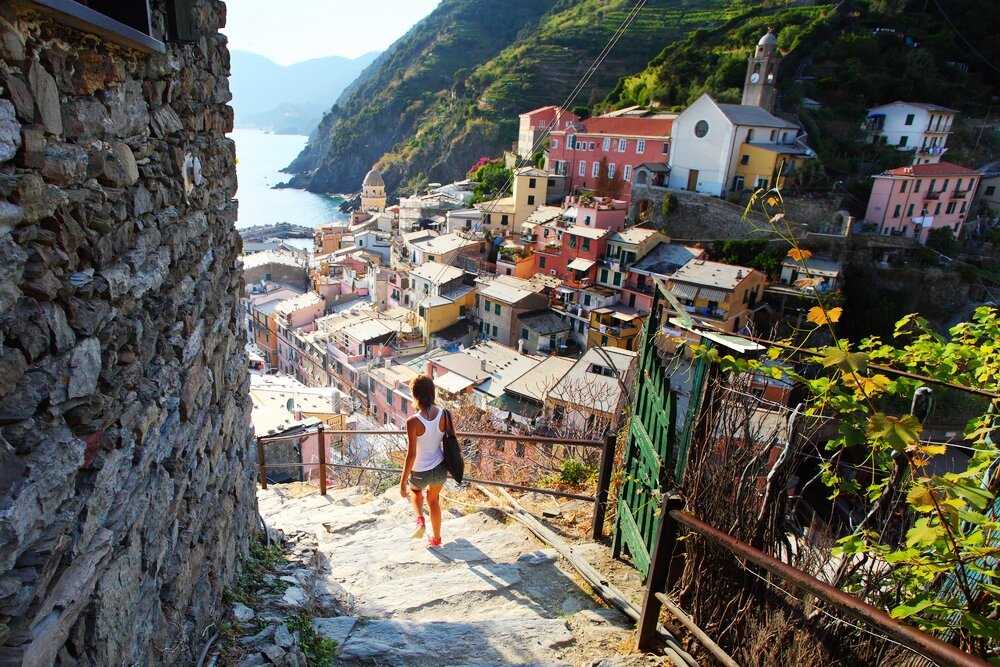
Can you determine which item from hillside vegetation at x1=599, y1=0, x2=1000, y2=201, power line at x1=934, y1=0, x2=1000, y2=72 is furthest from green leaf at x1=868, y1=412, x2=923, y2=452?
power line at x1=934, y1=0, x2=1000, y2=72

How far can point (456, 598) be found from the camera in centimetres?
328

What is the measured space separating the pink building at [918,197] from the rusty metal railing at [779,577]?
90.3 feet

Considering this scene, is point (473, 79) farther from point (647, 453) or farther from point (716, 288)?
point (647, 453)

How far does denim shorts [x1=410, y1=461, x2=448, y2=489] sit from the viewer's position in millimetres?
3742

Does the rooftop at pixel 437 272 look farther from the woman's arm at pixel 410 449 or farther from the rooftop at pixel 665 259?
the woman's arm at pixel 410 449

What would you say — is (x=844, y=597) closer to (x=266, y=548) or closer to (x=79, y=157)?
(x=79, y=157)

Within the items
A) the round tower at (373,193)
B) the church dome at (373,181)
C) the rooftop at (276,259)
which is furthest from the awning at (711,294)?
the church dome at (373,181)

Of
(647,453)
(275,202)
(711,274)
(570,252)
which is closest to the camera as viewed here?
(647,453)

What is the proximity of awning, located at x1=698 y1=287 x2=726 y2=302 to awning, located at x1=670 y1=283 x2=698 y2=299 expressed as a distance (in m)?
0.23

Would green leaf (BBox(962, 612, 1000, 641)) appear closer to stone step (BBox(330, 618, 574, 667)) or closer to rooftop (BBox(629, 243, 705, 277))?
stone step (BBox(330, 618, 574, 667))

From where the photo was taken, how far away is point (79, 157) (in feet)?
4.50

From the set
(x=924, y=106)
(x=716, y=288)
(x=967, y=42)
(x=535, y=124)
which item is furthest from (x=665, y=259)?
(x=967, y=42)

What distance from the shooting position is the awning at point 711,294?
20578mm

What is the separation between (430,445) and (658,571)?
5.43 ft
